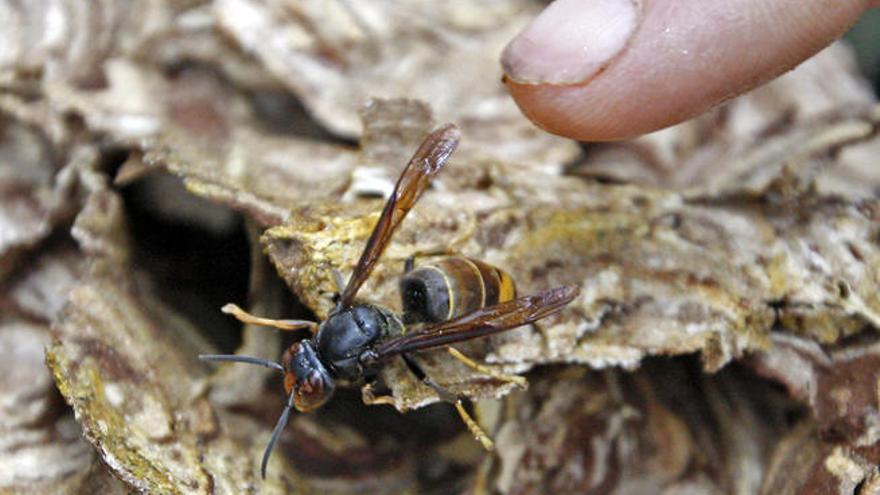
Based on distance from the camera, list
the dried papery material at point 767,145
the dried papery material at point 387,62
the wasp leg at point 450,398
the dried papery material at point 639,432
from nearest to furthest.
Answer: the wasp leg at point 450,398
the dried papery material at point 639,432
the dried papery material at point 767,145
the dried papery material at point 387,62

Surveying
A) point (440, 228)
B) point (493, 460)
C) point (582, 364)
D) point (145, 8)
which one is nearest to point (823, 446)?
point (582, 364)

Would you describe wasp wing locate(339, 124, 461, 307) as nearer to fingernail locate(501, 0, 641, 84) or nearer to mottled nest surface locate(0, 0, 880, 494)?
mottled nest surface locate(0, 0, 880, 494)

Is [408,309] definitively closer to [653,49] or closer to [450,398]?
[450,398]

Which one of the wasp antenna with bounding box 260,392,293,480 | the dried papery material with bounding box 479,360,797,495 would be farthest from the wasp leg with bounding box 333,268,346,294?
the dried papery material with bounding box 479,360,797,495

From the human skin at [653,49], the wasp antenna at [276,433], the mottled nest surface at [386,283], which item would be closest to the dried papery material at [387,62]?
the mottled nest surface at [386,283]

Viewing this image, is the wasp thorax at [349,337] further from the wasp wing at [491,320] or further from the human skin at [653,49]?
the human skin at [653,49]

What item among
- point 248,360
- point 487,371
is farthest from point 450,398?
point 248,360
